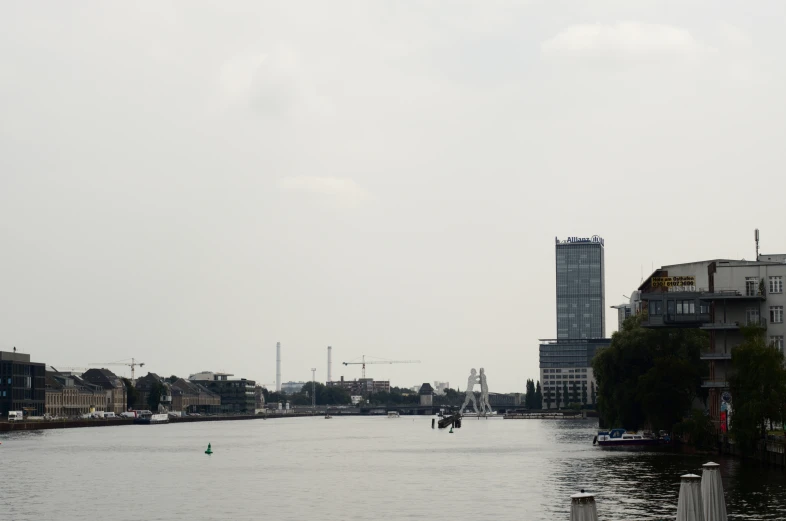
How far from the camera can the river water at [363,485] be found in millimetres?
70000

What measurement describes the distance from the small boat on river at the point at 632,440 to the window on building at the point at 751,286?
20.9 m

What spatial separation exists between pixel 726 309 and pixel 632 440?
20784mm

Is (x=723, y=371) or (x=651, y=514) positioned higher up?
(x=723, y=371)

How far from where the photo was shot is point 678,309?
423 feet

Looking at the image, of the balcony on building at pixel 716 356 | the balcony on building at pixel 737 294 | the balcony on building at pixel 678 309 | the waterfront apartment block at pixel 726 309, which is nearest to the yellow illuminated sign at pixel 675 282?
the waterfront apartment block at pixel 726 309

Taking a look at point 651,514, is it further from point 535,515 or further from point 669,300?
point 669,300

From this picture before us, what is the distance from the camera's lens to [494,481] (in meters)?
93.4

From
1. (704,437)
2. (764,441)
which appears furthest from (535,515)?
(704,437)

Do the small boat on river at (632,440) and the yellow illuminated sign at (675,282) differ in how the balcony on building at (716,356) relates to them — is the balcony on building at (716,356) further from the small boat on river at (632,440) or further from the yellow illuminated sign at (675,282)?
the yellow illuminated sign at (675,282)

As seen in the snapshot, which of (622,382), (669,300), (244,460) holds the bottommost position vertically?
(244,460)

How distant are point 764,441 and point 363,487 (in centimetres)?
3568

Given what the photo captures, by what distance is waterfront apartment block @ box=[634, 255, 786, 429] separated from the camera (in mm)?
121500

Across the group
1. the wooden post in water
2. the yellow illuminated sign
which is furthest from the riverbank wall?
the wooden post in water

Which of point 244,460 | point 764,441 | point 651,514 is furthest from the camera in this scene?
point 244,460
